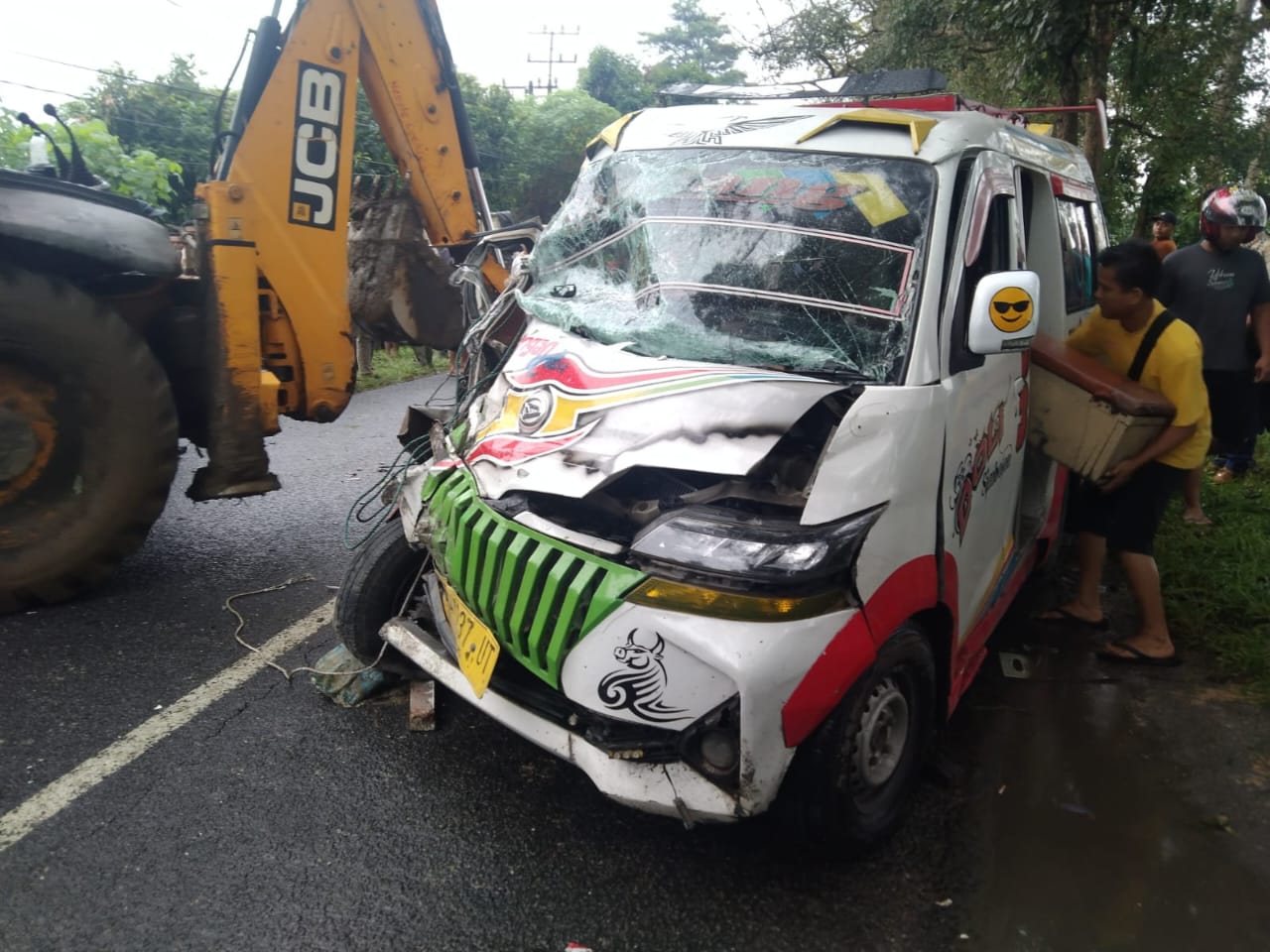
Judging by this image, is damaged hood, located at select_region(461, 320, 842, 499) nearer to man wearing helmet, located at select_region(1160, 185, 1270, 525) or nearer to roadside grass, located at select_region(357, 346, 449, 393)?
man wearing helmet, located at select_region(1160, 185, 1270, 525)

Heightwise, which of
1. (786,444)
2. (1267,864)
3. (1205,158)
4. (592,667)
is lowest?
(1267,864)

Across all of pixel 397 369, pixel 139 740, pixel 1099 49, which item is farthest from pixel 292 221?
pixel 397 369

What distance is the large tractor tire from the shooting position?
3908 mm

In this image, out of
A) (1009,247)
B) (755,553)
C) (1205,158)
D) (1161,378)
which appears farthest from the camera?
(1205,158)

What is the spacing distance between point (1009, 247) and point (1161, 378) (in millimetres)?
1000

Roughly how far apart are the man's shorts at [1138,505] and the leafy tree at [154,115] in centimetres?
1597

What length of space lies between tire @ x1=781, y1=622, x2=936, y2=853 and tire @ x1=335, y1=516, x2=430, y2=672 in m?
1.68

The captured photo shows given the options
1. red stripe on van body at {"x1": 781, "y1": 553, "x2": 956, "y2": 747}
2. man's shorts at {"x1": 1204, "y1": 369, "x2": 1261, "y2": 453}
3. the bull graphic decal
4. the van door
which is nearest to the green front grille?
the bull graphic decal

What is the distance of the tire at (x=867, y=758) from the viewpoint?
2.42 metres

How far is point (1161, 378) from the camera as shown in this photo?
12.6 feet

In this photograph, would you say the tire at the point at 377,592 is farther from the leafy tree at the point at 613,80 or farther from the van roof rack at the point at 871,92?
the leafy tree at the point at 613,80

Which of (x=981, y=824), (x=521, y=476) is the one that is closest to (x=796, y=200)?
(x=521, y=476)

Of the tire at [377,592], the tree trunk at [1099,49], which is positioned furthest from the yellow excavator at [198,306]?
the tree trunk at [1099,49]

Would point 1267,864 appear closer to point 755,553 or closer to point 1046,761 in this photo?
point 1046,761
